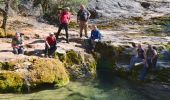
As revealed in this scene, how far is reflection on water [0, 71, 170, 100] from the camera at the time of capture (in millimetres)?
15812

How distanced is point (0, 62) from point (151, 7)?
61.5 ft

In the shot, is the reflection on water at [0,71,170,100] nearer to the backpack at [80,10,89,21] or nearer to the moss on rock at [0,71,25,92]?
the moss on rock at [0,71,25,92]

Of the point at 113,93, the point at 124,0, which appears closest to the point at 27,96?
the point at 113,93

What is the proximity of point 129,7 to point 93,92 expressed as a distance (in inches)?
637

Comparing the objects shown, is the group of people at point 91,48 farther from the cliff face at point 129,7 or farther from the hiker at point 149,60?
the cliff face at point 129,7

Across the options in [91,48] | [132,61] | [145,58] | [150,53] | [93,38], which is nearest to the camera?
[150,53]

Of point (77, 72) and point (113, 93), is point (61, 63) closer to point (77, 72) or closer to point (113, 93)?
point (77, 72)

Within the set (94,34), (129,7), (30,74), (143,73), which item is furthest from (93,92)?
(129,7)

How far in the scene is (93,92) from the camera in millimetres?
16828

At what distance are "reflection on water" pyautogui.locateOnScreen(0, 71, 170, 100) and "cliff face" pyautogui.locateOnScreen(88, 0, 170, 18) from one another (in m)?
11.7

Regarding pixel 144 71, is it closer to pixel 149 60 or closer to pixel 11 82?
pixel 149 60

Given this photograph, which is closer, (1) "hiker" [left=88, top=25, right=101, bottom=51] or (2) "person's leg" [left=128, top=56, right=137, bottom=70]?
(2) "person's leg" [left=128, top=56, right=137, bottom=70]

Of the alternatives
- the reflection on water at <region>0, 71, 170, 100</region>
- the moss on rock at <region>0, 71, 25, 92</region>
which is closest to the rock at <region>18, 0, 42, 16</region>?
the reflection on water at <region>0, 71, 170, 100</region>

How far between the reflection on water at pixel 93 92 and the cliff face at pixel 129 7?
1167 centimetres
